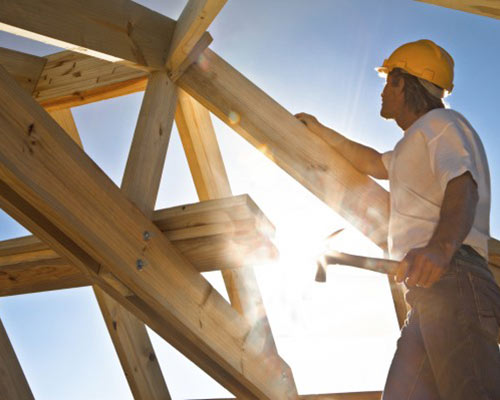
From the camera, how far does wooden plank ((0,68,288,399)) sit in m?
1.84

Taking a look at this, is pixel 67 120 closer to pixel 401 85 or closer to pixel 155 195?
pixel 155 195

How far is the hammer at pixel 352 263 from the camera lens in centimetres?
159

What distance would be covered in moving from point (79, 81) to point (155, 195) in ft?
4.27

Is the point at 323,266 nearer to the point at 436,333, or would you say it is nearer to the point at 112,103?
the point at 436,333

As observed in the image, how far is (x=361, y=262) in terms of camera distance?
1.62 metres

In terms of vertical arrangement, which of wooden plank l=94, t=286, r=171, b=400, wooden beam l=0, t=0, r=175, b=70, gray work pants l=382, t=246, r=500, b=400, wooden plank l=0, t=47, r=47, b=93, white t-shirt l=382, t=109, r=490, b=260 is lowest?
gray work pants l=382, t=246, r=500, b=400

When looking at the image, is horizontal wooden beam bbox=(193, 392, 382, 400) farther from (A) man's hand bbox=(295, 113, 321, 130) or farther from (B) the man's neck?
(B) the man's neck

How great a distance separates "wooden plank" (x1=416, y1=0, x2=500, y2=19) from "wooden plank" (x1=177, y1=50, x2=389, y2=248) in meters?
0.90

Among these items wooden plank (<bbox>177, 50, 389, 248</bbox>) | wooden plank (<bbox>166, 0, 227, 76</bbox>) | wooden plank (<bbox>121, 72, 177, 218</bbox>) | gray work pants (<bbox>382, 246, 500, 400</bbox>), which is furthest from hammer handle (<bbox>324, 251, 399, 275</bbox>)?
wooden plank (<bbox>166, 0, 227, 76</bbox>)

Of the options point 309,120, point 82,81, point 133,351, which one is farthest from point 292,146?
point 133,351

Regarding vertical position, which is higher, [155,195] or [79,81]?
[79,81]

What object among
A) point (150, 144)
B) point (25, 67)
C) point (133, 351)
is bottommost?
point (133, 351)

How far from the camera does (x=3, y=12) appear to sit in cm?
205

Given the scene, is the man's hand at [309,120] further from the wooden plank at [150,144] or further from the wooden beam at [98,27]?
the wooden beam at [98,27]
